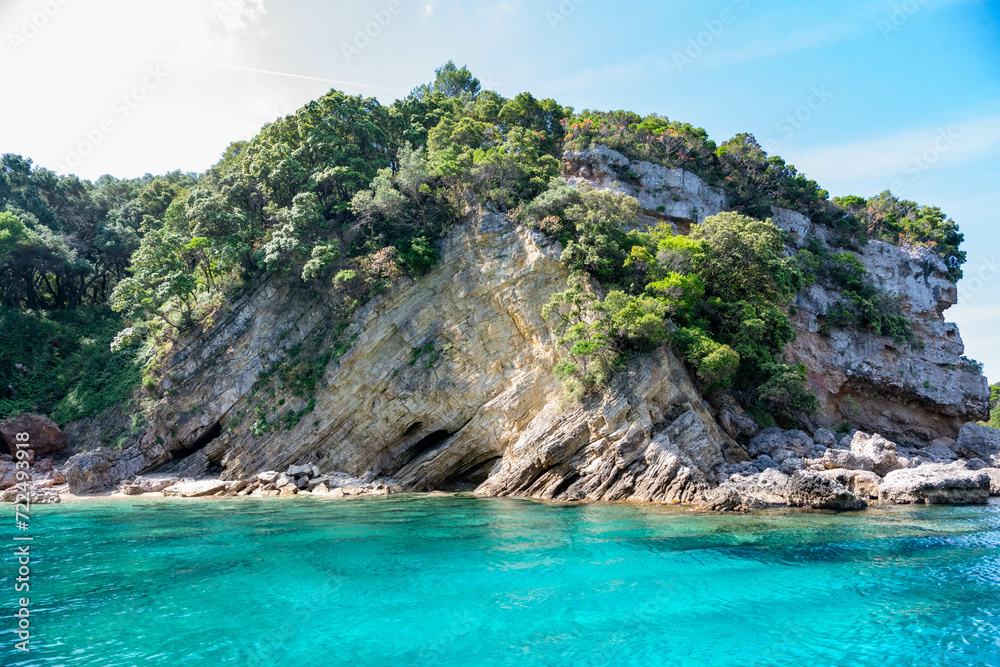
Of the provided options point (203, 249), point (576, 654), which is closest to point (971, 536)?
point (576, 654)

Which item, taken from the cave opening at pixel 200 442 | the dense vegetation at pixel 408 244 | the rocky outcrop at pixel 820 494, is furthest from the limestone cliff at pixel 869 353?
the cave opening at pixel 200 442

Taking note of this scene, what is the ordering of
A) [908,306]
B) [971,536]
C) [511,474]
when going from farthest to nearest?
[908,306], [511,474], [971,536]

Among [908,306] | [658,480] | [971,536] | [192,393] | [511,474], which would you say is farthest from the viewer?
[908,306]

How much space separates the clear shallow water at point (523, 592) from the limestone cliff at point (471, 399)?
6011mm

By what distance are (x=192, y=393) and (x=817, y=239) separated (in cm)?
4242

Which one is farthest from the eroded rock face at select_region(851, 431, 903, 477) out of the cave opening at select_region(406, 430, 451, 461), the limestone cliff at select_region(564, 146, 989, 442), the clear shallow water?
the cave opening at select_region(406, 430, 451, 461)

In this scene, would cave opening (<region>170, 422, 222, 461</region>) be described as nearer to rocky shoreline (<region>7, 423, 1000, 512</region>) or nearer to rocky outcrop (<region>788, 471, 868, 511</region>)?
rocky shoreline (<region>7, 423, 1000, 512</region>)

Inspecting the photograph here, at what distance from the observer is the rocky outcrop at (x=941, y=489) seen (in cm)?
1767

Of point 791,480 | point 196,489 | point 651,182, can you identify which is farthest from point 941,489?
point 196,489

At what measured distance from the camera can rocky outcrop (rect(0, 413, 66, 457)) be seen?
25.6m

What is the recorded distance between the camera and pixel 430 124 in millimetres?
36594

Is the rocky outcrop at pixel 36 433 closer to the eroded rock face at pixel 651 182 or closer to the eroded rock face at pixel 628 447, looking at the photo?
the eroded rock face at pixel 628 447

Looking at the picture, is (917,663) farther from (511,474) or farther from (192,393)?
(192,393)

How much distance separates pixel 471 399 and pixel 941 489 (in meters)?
18.4
